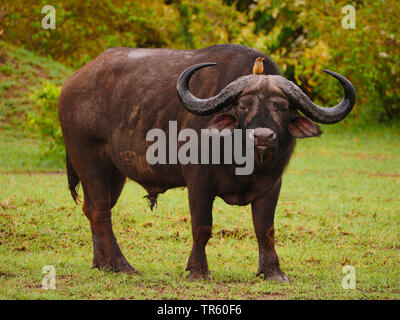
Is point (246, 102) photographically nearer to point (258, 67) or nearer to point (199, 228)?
point (258, 67)

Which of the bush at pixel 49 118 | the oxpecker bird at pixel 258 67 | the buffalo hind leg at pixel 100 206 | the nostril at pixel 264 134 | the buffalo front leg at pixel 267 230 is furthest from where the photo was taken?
the bush at pixel 49 118

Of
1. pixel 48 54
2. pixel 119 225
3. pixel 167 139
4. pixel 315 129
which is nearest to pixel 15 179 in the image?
pixel 119 225

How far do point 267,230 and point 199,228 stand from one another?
59 cm

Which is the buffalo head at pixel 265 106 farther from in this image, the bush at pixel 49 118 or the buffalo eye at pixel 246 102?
the bush at pixel 49 118

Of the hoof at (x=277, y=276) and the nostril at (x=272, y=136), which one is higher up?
the nostril at (x=272, y=136)

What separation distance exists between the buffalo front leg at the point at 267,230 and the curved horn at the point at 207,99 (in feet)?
2.94

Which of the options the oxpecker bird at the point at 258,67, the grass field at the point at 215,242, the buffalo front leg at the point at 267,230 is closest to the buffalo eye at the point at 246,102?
the oxpecker bird at the point at 258,67

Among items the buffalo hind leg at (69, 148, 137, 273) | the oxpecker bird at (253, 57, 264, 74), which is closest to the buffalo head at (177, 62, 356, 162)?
the oxpecker bird at (253, 57, 264, 74)

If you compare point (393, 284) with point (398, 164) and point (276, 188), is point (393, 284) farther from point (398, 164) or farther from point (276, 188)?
point (398, 164)

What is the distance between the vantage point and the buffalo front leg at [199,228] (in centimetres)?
561

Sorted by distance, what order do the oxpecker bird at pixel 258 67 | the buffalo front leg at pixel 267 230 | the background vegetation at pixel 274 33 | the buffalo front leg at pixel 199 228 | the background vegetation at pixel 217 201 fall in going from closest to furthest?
the oxpecker bird at pixel 258 67 < the buffalo front leg at pixel 199 228 < the buffalo front leg at pixel 267 230 < the background vegetation at pixel 217 201 < the background vegetation at pixel 274 33

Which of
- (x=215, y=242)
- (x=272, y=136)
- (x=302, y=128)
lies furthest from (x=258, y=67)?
(x=215, y=242)

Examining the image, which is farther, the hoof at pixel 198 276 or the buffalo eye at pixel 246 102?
the hoof at pixel 198 276

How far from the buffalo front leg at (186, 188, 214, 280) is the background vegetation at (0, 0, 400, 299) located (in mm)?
147
